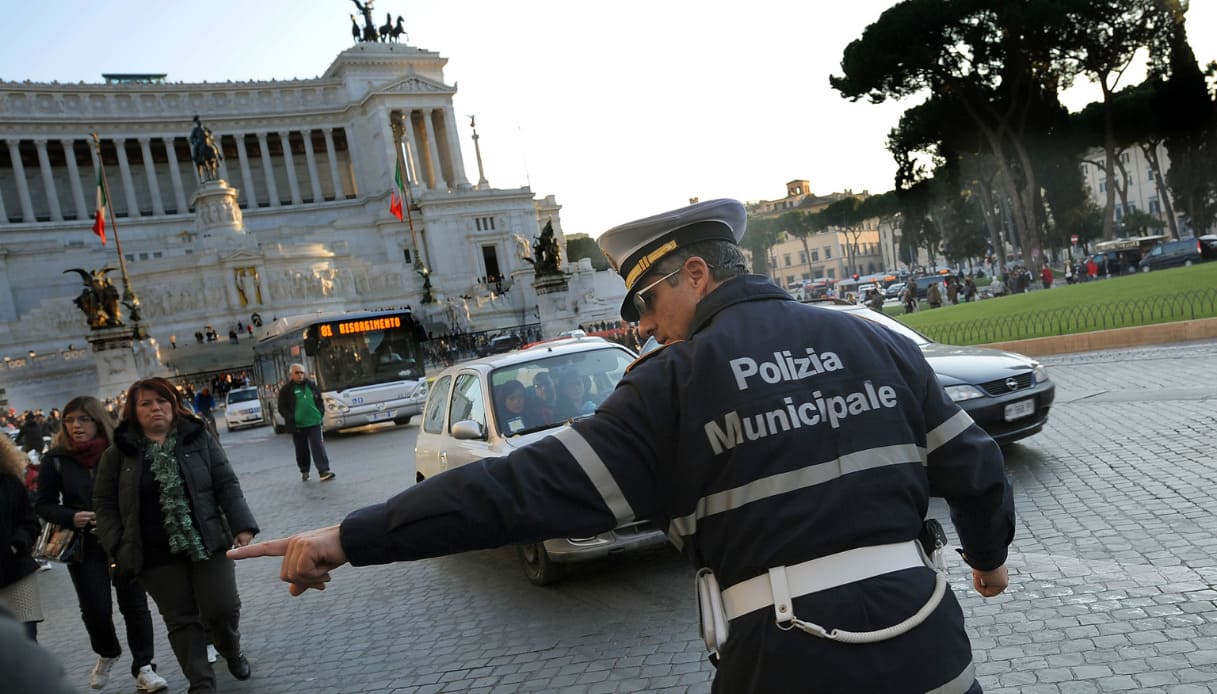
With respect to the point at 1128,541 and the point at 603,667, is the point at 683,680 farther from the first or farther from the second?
the point at 1128,541

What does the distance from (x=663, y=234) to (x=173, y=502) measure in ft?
12.8

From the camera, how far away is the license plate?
8020 millimetres

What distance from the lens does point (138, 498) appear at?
5.08 meters

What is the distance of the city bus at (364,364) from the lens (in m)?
21.1

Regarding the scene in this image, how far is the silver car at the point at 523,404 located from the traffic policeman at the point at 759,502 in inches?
179

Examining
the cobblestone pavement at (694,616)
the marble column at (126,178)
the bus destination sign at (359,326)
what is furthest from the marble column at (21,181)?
the cobblestone pavement at (694,616)

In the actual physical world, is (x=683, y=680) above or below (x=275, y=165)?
below

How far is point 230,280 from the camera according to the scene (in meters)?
55.2

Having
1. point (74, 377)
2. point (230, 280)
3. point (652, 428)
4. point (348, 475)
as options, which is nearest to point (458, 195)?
point (230, 280)

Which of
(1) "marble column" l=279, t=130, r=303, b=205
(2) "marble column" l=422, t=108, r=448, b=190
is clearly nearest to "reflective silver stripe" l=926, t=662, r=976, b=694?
(2) "marble column" l=422, t=108, r=448, b=190

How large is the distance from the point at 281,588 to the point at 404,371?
1444cm

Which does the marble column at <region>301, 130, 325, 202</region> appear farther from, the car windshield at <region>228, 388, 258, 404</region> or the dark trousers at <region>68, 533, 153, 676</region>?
the dark trousers at <region>68, 533, 153, 676</region>

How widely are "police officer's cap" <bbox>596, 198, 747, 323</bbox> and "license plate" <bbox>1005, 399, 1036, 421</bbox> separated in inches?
256

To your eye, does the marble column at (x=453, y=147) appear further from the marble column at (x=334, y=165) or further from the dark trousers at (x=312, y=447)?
the dark trousers at (x=312, y=447)
